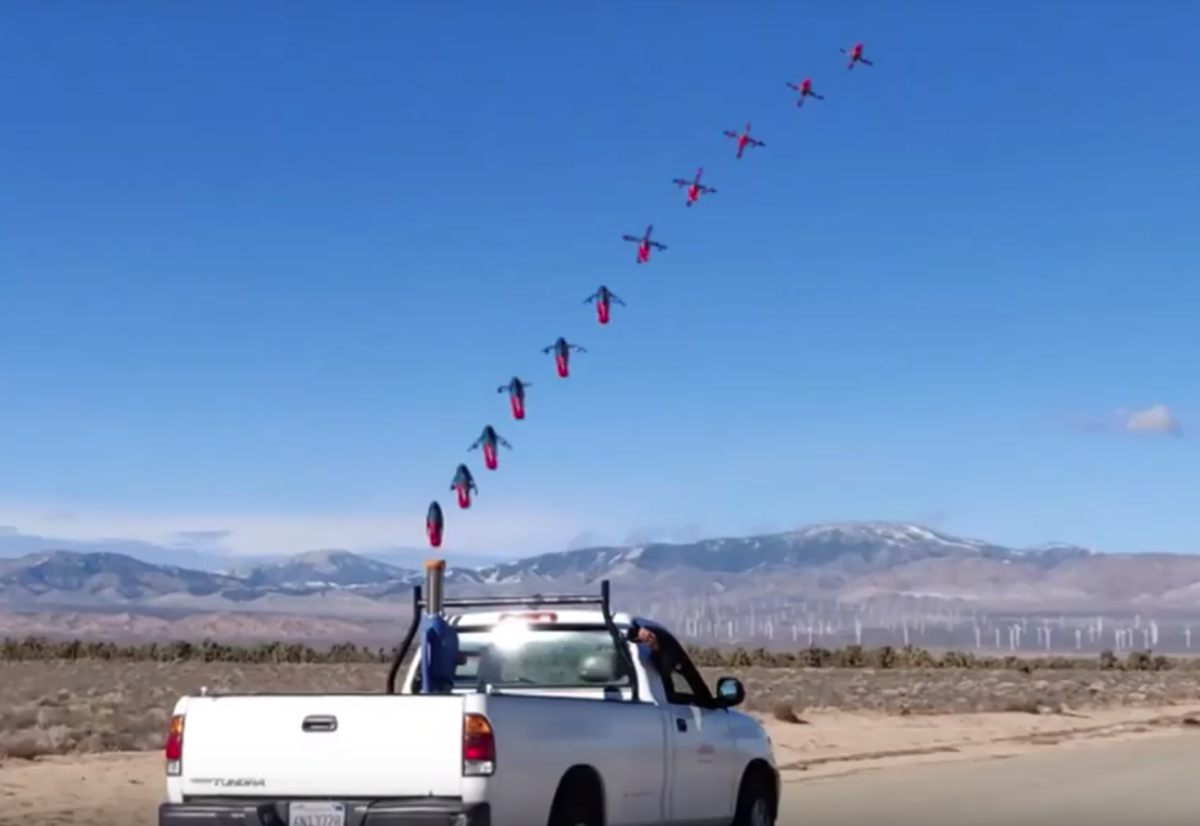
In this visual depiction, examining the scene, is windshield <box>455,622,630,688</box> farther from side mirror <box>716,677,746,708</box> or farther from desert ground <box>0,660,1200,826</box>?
desert ground <box>0,660,1200,826</box>

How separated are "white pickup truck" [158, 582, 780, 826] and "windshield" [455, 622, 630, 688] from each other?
0.03 meters

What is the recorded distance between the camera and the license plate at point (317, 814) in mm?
11453

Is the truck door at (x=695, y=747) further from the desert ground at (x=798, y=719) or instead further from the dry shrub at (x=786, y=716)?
the dry shrub at (x=786, y=716)

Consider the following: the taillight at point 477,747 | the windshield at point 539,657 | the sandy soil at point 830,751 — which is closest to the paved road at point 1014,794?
the sandy soil at point 830,751

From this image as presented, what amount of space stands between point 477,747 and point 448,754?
0.59 ft

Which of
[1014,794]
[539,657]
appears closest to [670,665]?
[539,657]

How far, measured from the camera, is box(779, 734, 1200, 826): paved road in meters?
20.3

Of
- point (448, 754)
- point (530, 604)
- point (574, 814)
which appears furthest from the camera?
point (530, 604)

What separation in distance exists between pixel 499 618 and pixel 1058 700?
1860 inches

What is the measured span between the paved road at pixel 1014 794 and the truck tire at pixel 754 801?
11.1 ft

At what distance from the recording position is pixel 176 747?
39.2ft

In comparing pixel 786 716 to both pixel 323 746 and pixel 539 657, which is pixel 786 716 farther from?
pixel 323 746

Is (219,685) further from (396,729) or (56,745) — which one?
(396,729)

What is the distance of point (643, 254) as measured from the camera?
2822 cm
